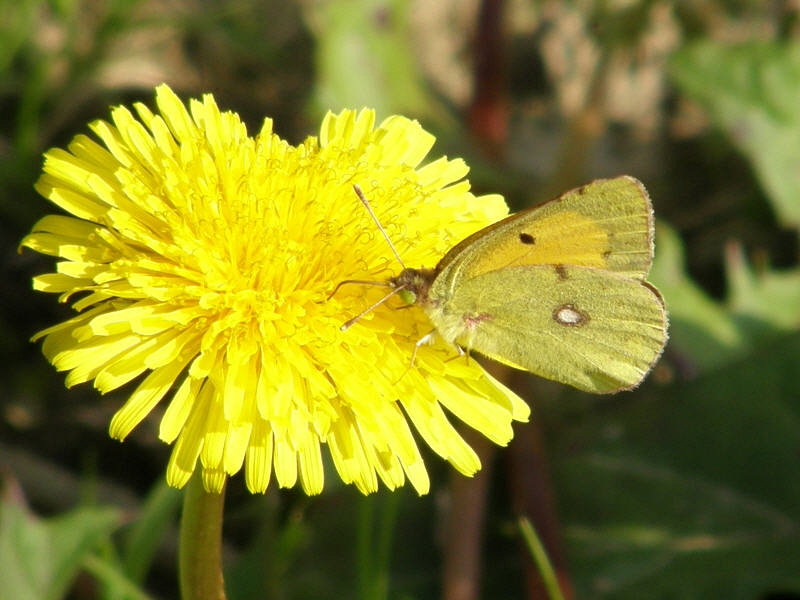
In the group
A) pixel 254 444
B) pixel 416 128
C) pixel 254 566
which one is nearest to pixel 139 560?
pixel 254 566

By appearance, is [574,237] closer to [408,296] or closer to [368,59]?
[408,296]

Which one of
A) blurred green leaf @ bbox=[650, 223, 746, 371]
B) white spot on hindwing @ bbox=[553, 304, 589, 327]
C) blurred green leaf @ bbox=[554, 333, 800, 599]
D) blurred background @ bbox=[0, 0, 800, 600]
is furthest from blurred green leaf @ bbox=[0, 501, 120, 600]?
blurred green leaf @ bbox=[650, 223, 746, 371]

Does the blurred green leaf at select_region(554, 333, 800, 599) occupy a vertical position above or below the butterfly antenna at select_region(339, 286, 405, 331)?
below

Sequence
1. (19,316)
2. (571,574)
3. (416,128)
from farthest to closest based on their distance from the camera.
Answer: (19,316) < (571,574) < (416,128)

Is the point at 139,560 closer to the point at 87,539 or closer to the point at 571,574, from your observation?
the point at 87,539

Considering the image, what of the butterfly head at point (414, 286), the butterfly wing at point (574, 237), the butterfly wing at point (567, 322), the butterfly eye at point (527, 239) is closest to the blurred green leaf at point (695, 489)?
the butterfly wing at point (567, 322)

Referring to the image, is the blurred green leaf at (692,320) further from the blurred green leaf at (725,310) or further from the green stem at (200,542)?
the green stem at (200,542)

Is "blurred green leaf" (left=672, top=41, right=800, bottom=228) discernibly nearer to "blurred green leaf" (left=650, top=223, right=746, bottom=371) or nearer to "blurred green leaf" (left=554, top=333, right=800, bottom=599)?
"blurred green leaf" (left=650, top=223, right=746, bottom=371)
